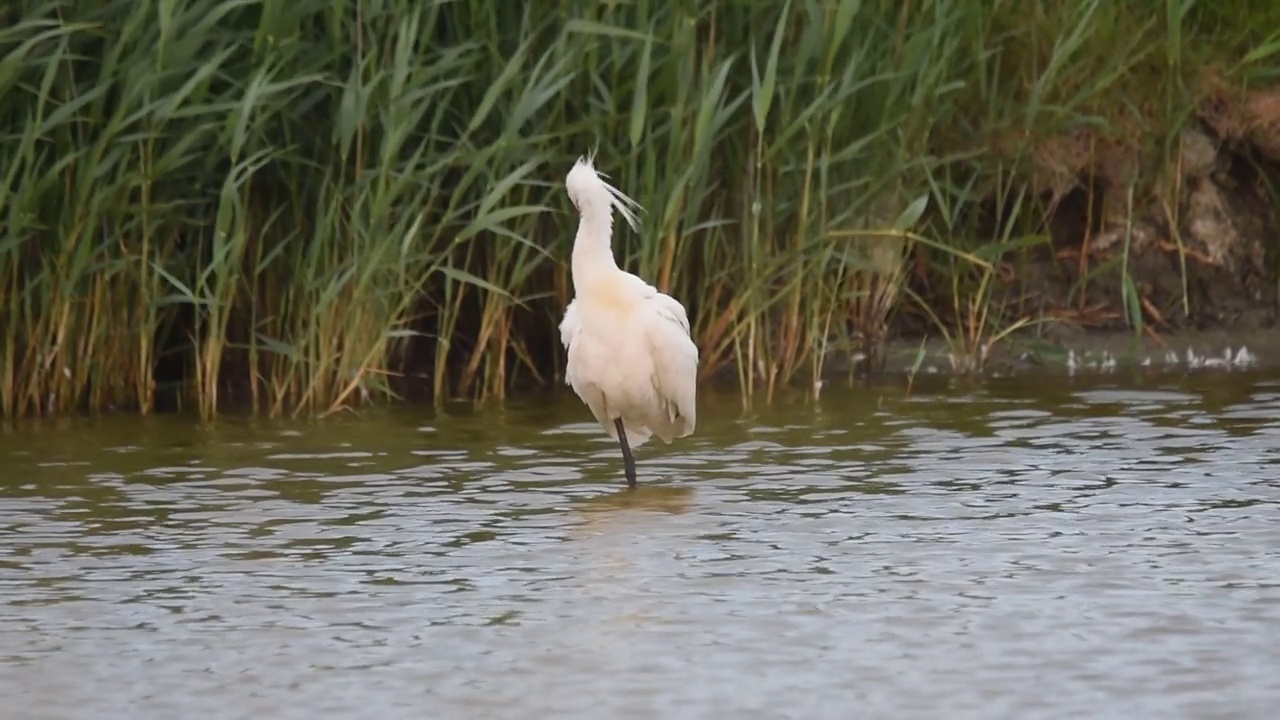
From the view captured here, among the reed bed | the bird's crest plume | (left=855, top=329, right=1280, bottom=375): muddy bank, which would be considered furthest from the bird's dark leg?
(left=855, top=329, right=1280, bottom=375): muddy bank

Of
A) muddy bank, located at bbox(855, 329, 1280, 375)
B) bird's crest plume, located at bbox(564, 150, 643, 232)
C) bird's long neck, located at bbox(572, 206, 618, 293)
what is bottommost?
muddy bank, located at bbox(855, 329, 1280, 375)

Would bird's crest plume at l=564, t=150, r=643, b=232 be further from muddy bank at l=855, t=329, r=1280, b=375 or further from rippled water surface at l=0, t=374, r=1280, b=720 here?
muddy bank at l=855, t=329, r=1280, b=375

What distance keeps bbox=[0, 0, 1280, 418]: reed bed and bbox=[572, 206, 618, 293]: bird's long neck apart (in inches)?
38.0

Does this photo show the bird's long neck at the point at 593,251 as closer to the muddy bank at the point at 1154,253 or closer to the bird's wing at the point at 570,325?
the bird's wing at the point at 570,325

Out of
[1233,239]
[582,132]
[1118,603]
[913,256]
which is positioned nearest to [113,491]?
[582,132]

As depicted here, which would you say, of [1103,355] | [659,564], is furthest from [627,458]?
[1103,355]

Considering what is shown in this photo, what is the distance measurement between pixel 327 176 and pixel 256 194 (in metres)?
0.52

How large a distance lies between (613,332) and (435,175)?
172 cm

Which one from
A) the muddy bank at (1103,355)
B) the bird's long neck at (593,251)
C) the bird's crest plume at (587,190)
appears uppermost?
the bird's crest plume at (587,190)

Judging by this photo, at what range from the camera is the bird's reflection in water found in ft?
23.2

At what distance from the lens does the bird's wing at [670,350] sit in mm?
7434

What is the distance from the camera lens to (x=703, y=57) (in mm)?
9008

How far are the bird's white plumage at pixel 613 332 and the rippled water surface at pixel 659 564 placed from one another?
0.31m

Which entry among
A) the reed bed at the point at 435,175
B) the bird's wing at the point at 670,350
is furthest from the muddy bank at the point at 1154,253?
the bird's wing at the point at 670,350
